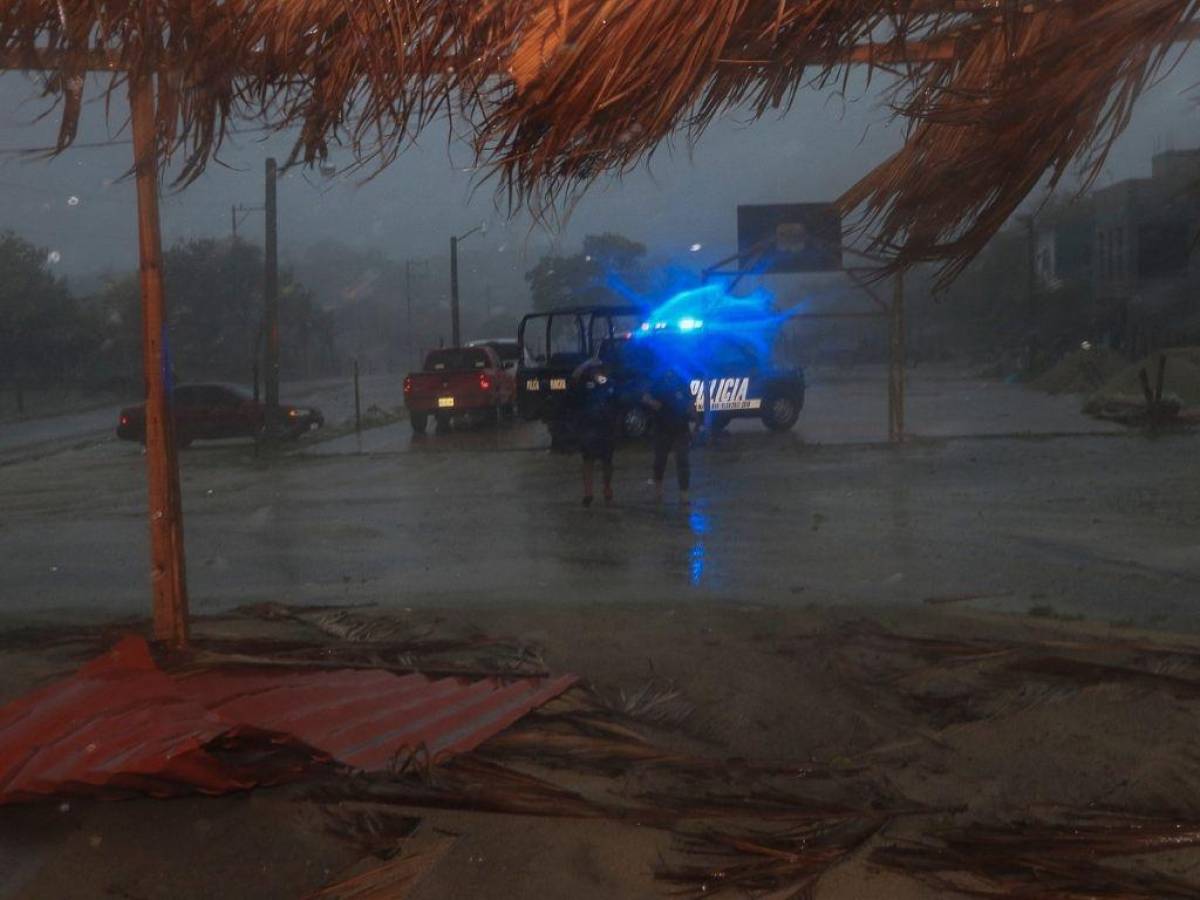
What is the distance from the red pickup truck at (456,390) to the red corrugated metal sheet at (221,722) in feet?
71.0

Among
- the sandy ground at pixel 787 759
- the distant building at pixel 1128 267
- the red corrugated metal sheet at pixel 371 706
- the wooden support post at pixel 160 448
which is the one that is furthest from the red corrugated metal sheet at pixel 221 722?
the distant building at pixel 1128 267

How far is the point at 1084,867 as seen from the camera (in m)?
4.55

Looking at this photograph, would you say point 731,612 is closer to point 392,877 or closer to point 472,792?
point 472,792

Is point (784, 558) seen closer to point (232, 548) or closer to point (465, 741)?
point (232, 548)

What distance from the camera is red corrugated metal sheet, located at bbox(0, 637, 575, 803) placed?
17.3ft

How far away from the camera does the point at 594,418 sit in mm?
14602

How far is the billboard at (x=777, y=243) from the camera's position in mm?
14531

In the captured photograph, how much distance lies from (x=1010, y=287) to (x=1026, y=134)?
4175 cm

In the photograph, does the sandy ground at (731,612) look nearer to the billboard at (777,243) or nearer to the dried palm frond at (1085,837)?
the dried palm frond at (1085,837)

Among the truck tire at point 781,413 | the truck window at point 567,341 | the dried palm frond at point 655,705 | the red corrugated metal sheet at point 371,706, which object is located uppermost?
the truck window at point 567,341

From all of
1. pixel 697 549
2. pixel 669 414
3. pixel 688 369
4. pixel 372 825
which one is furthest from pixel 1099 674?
pixel 688 369

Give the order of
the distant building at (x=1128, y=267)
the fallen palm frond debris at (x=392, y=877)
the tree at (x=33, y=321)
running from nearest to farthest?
the fallen palm frond debris at (x=392, y=877) < the distant building at (x=1128, y=267) < the tree at (x=33, y=321)

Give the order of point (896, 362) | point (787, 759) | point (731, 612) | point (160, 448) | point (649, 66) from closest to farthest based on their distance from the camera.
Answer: point (649, 66)
point (787, 759)
point (160, 448)
point (731, 612)
point (896, 362)

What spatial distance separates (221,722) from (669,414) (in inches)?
372
